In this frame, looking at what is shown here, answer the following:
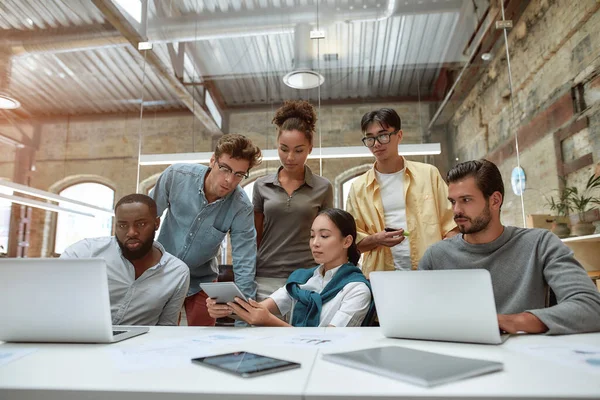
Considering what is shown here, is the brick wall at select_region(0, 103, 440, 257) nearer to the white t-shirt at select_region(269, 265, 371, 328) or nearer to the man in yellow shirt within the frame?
the man in yellow shirt

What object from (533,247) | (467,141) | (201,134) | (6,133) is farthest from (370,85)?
(6,133)

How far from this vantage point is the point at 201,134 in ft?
19.8

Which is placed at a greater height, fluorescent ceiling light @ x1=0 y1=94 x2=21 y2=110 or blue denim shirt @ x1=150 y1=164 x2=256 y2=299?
fluorescent ceiling light @ x1=0 y1=94 x2=21 y2=110

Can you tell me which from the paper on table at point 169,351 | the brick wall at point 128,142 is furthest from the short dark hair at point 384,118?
the brick wall at point 128,142

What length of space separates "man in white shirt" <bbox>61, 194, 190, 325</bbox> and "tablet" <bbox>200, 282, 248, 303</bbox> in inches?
15.7

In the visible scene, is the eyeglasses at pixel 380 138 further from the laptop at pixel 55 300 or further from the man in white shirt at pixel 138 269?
the laptop at pixel 55 300

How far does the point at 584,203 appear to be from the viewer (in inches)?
153

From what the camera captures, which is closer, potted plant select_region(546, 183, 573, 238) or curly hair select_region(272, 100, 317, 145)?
curly hair select_region(272, 100, 317, 145)

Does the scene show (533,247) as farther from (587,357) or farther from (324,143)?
(324,143)

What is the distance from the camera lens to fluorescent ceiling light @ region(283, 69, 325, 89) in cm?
580

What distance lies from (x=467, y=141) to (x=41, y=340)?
18.4 feet

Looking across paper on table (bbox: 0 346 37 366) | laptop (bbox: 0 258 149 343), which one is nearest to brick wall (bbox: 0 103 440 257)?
laptop (bbox: 0 258 149 343)

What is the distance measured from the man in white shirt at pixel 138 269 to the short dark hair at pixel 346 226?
2.38ft

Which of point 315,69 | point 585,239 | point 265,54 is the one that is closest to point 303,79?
point 315,69
